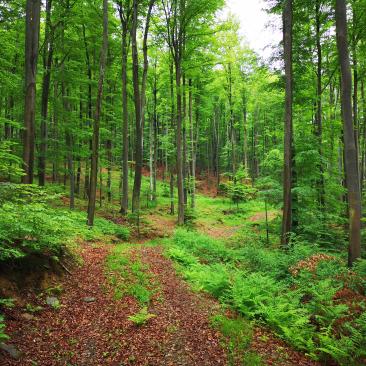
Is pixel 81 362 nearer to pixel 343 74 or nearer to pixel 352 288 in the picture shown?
pixel 352 288

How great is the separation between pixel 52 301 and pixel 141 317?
1.81 metres

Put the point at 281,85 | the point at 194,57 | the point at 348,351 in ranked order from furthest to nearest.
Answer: the point at 194,57 → the point at 281,85 → the point at 348,351

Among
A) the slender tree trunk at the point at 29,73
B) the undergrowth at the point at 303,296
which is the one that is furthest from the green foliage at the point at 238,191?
the slender tree trunk at the point at 29,73

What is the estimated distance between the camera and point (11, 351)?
3.94 m

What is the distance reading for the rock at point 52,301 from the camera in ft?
17.7

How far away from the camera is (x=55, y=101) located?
15039mm

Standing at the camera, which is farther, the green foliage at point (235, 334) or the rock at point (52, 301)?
the rock at point (52, 301)

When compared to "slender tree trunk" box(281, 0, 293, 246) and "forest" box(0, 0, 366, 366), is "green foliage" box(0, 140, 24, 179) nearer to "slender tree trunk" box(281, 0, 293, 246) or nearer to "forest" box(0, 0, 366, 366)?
"forest" box(0, 0, 366, 366)

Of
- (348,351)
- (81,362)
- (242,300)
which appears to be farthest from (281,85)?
(81,362)

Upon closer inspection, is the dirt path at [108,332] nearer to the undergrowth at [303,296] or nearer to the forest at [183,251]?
the forest at [183,251]

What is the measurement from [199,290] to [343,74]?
735 cm

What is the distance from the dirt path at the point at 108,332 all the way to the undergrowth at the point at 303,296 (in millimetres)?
935

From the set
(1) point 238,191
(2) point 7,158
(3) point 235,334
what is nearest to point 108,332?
(3) point 235,334

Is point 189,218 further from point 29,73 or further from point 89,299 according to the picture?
point 89,299
